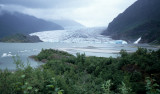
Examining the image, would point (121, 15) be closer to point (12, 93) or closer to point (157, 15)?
point (157, 15)

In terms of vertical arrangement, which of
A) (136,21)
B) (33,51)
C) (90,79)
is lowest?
(33,51)

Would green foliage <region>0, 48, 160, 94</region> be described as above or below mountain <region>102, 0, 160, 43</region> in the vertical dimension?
below

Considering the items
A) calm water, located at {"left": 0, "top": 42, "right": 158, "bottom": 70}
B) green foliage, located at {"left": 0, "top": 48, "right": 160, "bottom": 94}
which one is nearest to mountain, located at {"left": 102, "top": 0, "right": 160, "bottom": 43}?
calm water, located at {"left": 0, "top": 42, "right": 158, "bottom": 70}

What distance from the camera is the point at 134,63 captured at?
29.2 feet

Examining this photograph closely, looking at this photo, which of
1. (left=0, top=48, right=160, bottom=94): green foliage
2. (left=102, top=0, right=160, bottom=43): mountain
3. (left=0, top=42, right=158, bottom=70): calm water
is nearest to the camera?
(left=0, top=48, right=160, bottom=94): green foliage

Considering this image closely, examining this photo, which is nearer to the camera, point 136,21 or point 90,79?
point 90,79

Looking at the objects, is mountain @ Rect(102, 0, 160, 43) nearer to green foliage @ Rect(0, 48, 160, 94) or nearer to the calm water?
the calm water

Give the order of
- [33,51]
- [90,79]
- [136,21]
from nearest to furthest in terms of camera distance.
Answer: [90,79] < [33,51] < [136,21]

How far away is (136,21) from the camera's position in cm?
11044

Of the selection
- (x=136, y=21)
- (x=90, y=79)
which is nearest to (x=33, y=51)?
(x=90, y=79)

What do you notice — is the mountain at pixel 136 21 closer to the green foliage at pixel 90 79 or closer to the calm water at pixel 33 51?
the calm water at pixel 33 51

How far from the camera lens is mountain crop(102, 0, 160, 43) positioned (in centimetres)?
8856

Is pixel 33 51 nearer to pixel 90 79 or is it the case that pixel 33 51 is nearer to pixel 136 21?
pixel 90 79

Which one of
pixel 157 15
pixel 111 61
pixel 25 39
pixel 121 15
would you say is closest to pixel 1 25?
pixel 25 39
